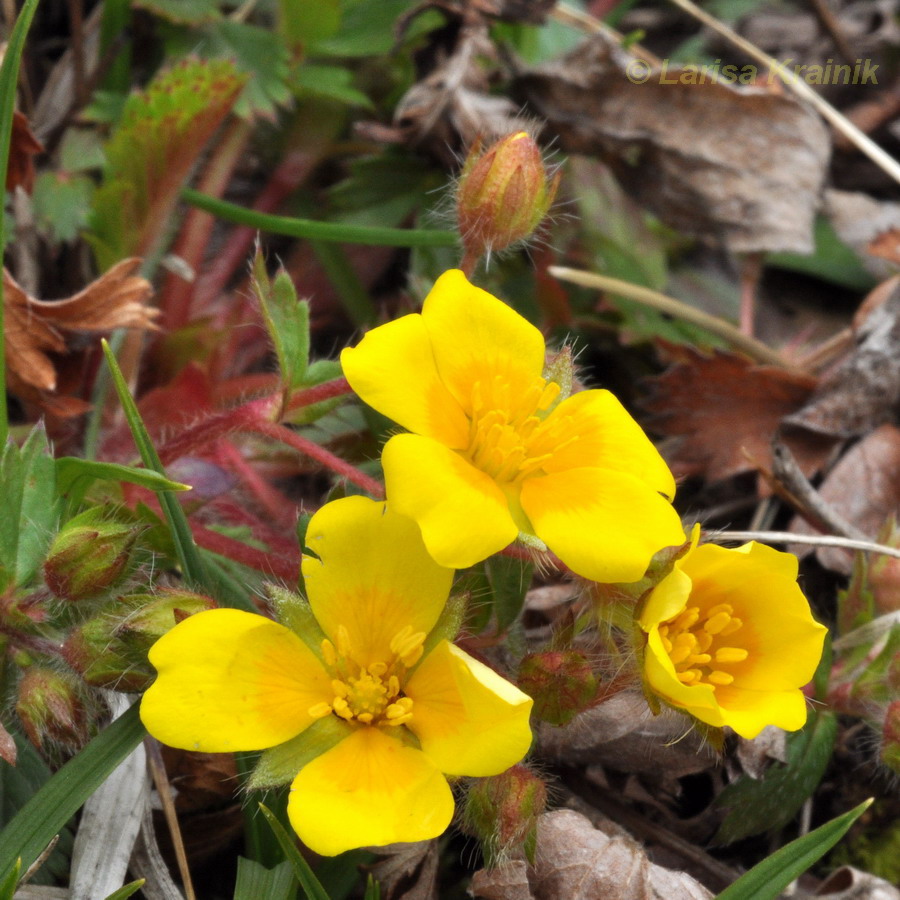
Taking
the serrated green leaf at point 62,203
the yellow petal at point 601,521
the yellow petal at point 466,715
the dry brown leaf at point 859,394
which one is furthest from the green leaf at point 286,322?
the dry brown leaf at point 859,394

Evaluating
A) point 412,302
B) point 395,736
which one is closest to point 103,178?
point 412,302

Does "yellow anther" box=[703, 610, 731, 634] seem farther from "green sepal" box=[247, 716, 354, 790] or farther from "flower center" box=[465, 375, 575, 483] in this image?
"green sepal" box=[247, 716, 354, 790]

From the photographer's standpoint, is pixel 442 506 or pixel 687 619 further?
pixel 687 619

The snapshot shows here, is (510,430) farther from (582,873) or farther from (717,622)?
(582,873)

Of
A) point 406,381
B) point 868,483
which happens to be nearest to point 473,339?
point 406,381

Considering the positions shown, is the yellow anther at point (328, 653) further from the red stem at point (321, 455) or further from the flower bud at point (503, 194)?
the flower bud at point (503, 194)

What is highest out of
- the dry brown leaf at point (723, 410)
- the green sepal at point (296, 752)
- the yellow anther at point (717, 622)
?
the yellow anther at point (717, 622)

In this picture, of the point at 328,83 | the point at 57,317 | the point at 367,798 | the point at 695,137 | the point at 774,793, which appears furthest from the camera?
the point at 695,137

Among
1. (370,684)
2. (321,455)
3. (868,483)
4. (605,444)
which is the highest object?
(605,444)
